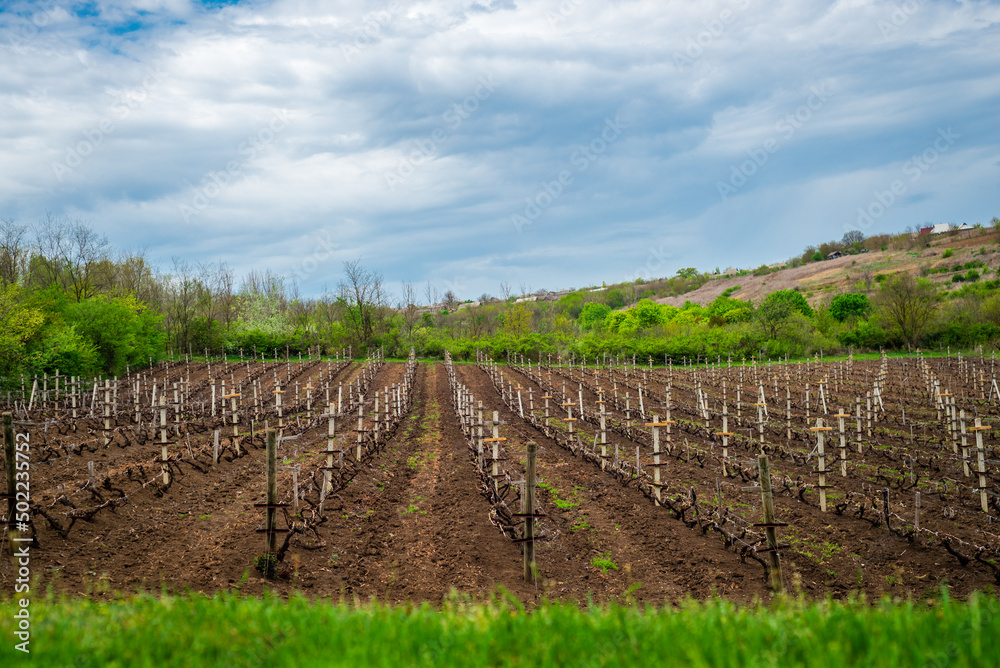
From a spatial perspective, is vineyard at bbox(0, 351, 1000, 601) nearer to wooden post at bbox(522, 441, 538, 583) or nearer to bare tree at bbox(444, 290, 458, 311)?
wooden post at bbox(522, 441, 538, 583)

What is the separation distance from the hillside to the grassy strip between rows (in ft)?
338

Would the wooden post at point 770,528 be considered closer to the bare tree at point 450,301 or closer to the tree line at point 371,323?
the tree line at point 371,323

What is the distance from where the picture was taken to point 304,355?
228 feet

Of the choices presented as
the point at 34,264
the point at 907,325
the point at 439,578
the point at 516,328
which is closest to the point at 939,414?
the point at 439,578

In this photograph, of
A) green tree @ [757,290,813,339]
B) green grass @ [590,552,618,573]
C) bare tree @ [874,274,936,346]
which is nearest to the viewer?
green grass @ [590,552,618,573]

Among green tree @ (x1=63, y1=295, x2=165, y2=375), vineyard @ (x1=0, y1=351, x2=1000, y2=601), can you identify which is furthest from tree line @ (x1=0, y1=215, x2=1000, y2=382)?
vineyard @ (x1=0, y1=351, x2=1000, y2=601)

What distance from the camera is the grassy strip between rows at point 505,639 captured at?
2.91 metres

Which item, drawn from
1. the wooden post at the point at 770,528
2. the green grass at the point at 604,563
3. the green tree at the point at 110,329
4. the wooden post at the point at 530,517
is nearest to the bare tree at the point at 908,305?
the wooden post at the point at 770,528

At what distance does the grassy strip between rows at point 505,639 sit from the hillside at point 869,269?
102917mm

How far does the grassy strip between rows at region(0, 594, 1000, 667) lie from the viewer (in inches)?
115

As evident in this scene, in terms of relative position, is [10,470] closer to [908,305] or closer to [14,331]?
[14,331]

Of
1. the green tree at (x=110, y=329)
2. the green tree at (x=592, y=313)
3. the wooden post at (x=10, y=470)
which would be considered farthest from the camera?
the green tree at (x=592, y=313)

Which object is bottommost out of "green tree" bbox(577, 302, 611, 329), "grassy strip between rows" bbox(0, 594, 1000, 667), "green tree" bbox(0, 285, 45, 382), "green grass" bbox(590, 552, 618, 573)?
"green grass" bbox(590, 552, 618, 573)

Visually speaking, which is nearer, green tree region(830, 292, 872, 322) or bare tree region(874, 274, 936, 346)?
bare tree region(874, 274, 936, 346)
